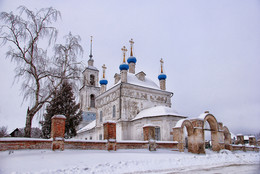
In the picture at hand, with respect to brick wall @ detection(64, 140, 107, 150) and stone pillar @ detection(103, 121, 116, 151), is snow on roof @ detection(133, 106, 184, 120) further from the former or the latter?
brick wall @ detection(64, 140, 107, 150)

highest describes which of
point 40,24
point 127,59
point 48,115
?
point 127,59

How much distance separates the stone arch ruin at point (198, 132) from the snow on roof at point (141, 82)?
9481mm

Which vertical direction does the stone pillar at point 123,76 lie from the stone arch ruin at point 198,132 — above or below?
above

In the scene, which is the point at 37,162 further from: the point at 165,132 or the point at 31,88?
the point at 165,132

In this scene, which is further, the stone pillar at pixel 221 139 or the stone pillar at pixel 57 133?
the stone pillar at pixel 221 139

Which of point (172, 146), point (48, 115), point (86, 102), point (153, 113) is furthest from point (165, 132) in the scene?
point (86, 102)

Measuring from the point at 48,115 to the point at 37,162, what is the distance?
13896mm

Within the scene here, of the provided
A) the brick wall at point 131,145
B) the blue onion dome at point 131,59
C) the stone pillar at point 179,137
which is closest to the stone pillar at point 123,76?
the blue onion dome at point 131,59

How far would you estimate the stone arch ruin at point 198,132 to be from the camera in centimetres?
1602

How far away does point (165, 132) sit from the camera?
20156 mm

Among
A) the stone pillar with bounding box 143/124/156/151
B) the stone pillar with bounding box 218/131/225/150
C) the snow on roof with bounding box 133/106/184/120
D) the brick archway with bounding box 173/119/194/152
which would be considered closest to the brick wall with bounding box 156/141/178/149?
the brick archway with bounding box 173/119/194/152

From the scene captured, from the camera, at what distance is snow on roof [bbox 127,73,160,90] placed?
25294 mm

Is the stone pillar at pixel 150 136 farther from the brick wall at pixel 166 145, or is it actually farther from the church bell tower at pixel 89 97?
the church bell tower at pixel 89 97

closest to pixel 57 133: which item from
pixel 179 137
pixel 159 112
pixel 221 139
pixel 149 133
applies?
pixel 149 133
